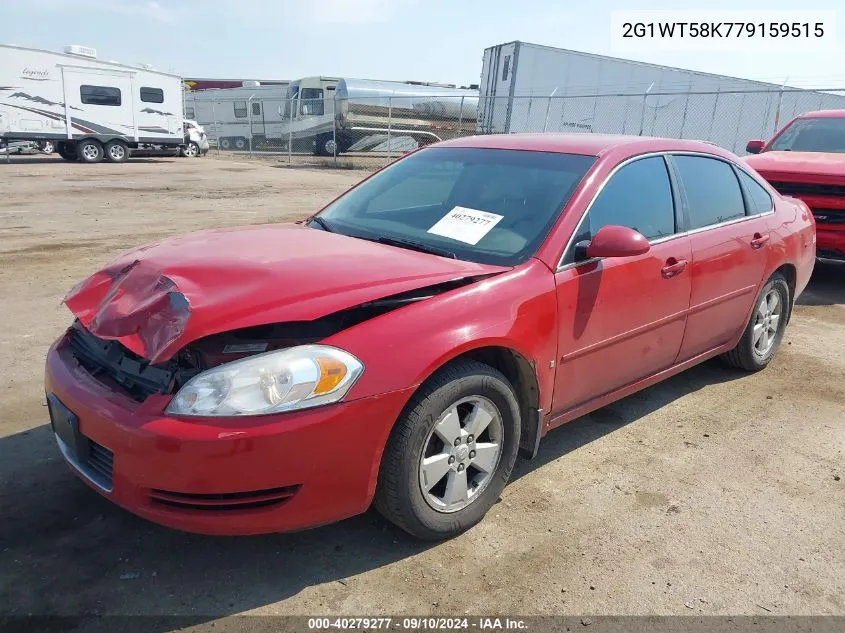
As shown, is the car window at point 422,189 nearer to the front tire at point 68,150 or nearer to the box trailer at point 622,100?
the box trailer at point 622,100

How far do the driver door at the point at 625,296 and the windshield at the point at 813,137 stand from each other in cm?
553

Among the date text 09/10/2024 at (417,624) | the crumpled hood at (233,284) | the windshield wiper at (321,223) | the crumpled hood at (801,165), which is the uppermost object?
the crumpled hood at (801,165)

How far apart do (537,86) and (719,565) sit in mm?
20784

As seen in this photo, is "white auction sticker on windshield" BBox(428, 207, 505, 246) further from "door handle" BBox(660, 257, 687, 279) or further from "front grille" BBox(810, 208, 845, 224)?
"front grille" BBox(810, 208, 845, 224)

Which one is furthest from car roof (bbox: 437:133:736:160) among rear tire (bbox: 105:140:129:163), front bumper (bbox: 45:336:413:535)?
rear tire (bbox: 105:140:129:163)

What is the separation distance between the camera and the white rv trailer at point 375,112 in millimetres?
23703

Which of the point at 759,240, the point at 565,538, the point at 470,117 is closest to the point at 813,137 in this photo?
the point at 759,240

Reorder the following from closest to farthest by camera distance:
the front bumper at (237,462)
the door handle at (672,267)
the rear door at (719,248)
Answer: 1. the front bumper at (237,462)
2. the door handle at (672,267)
3. the rear door at (719,248)

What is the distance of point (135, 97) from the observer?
73.9 ft

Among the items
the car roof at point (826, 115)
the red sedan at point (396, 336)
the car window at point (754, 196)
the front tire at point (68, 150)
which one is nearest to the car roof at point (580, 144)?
the red sedan at point (396, 336)

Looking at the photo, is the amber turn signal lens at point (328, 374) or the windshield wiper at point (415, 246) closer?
the amber turn signal lens at point (328, 374)

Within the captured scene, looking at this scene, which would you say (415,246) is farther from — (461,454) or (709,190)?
(709,190)

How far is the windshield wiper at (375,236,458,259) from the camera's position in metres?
3.01

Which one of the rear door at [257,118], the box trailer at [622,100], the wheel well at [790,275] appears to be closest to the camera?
the wheel well at [790,275]
